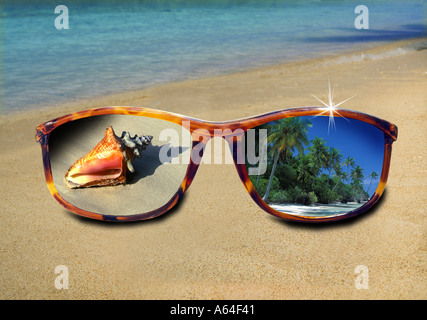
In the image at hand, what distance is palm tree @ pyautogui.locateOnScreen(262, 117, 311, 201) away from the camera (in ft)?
5.87

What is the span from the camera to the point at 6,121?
131 inches

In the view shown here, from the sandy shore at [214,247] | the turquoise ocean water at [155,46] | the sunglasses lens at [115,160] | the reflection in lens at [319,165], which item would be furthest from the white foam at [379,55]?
the sunglasses lens at [115,160]

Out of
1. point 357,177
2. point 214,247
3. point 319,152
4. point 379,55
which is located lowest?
point 214,247

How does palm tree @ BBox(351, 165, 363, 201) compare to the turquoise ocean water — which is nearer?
palm tree @ BBox(351, 165, 363, 201)

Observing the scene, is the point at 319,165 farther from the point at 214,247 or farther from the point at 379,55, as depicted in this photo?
the point at 379,55

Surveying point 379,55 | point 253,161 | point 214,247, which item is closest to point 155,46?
point 379,55

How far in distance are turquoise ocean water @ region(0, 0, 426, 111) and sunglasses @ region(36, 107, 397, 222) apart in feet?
7.80

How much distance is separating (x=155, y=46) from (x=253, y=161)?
5.22 metres

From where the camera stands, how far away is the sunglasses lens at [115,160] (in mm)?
1871

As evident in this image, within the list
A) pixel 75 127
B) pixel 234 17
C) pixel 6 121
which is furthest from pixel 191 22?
pixel 75 127

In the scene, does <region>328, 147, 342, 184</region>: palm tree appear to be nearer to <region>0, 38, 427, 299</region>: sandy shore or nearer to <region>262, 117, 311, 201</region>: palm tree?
<region>262, 117, 311, 201</region>: palm tree

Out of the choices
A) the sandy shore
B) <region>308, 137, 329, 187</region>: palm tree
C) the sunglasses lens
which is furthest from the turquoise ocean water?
<region>308, 137, 329, 187</region>: palm tree

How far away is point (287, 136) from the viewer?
179 cm

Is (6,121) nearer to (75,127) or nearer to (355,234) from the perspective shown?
(75,127)
